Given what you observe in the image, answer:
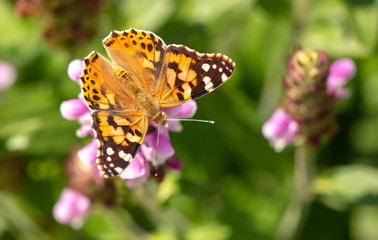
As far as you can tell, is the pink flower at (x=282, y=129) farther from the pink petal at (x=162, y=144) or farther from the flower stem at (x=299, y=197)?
the pink petal at (x=162, y=144)

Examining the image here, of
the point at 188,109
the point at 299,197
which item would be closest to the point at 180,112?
the point at 188,109

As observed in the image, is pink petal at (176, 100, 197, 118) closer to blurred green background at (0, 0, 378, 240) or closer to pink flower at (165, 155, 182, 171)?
pink flower at (165, 155, 182, 171)

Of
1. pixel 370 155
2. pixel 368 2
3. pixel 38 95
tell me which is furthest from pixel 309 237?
pixel 38 95

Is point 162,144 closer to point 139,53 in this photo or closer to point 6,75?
point 139,53

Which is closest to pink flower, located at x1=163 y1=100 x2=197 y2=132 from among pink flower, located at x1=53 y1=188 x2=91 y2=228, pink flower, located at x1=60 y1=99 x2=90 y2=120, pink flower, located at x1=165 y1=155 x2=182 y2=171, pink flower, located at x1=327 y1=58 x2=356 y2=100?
pink flower, located at x1=165 y1=155 x2=182 y2=171

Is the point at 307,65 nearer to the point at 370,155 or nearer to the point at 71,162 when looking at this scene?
the point at 71,162

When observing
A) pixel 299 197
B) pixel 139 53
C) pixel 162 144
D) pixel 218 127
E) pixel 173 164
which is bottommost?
pixel 299 197
